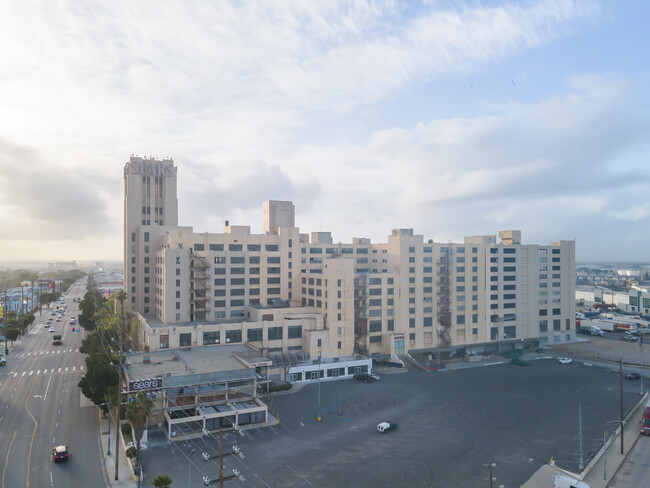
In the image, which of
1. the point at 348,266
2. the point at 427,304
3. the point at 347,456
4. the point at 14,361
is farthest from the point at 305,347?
the point at 14,361

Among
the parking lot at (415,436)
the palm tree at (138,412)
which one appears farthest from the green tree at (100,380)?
the palm tree at (138,412)

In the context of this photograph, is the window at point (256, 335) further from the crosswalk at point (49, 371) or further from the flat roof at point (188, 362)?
the crosswalk at point (49, 371)

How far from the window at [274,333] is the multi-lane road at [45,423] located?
1315 inches

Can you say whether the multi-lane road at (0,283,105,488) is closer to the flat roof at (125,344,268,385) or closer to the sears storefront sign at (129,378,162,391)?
the sears storefront sign at (129,378,162,391)

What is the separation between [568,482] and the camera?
42.1m

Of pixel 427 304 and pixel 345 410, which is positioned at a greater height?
pixel 427 304

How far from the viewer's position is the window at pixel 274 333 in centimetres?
9131

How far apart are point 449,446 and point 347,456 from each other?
1278 centimetres

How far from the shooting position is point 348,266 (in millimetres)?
97500

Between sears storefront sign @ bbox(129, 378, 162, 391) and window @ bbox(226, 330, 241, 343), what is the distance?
27641mm

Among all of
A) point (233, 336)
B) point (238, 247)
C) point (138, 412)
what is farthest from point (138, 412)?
point (238, 247)

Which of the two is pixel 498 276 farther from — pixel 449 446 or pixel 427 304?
pixel 449 446

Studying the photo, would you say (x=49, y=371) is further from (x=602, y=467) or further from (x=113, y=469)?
(x=602, y=467)

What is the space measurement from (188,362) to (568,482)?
54.4 metres
